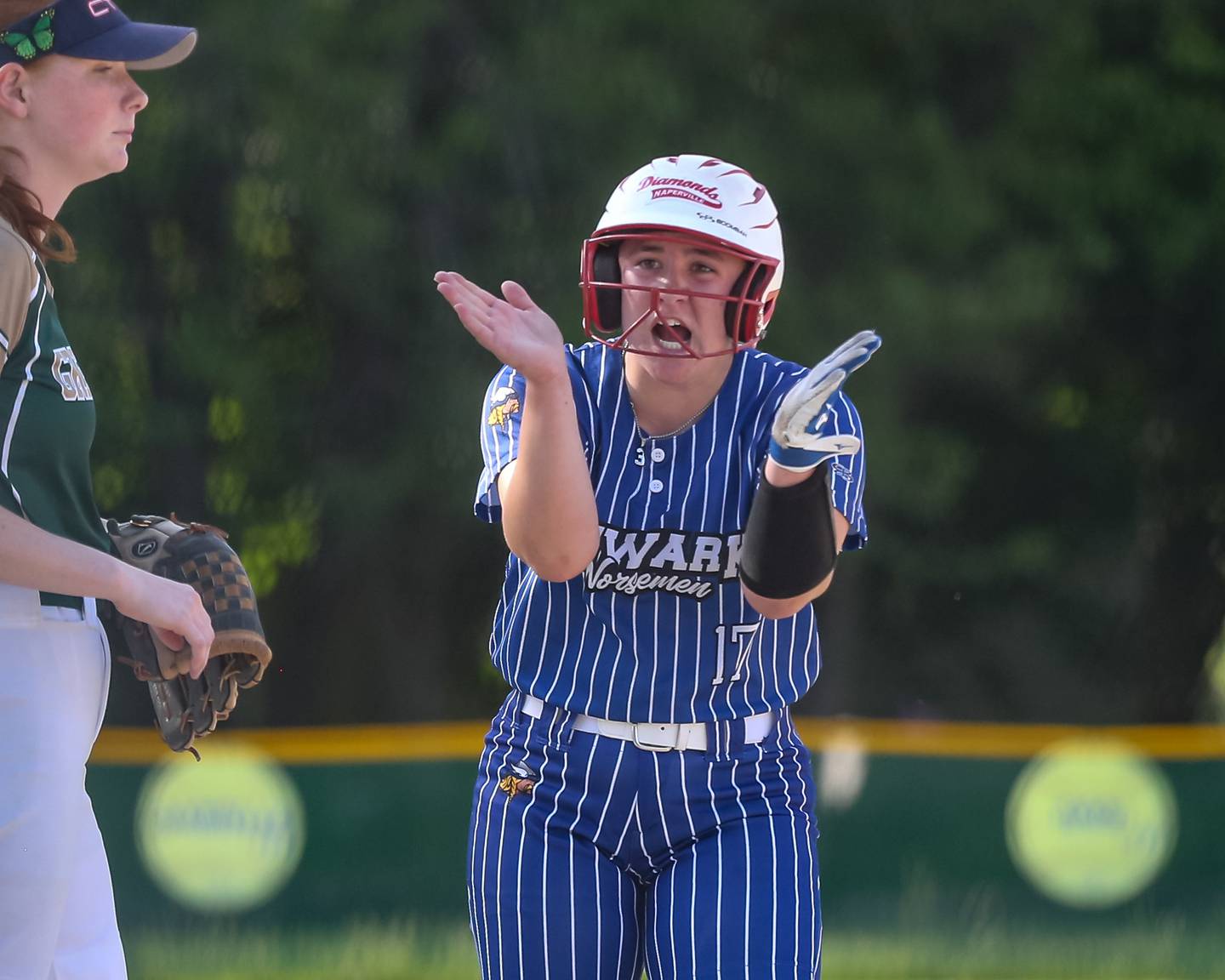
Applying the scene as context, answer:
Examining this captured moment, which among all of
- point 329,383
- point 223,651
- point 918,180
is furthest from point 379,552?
point 223,651

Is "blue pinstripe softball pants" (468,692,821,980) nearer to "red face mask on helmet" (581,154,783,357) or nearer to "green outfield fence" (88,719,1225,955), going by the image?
"red face mask on helmet" (581,154,783,357)

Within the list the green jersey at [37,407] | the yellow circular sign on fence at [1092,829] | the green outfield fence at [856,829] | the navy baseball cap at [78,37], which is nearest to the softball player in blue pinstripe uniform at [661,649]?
the green jersey at [37,407]

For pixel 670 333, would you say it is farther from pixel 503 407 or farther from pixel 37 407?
pixel 37 407

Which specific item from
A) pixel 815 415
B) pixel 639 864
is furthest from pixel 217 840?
pixel 815 415

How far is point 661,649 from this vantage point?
2.75 metres

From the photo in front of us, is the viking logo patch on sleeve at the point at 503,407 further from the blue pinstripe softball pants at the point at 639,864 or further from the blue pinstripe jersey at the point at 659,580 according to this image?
the blue pinstripe softball pants at the point at 639,864

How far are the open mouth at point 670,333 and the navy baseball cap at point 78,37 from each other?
856 mm

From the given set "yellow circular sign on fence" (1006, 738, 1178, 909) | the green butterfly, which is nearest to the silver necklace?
the green butterfly

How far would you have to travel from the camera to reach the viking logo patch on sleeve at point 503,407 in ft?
9.14

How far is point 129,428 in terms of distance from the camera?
8.04 m

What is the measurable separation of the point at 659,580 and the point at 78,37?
1.18 metres

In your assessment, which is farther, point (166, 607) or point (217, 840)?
point (217, 840)

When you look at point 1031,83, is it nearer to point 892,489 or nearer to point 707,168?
point 892,489

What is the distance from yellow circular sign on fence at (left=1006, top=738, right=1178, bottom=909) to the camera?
553cm
